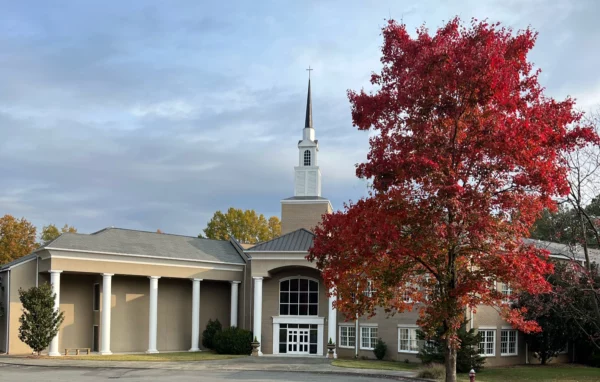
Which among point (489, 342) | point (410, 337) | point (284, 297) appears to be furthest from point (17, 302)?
point (489, 342)

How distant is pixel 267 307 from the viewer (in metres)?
46.0

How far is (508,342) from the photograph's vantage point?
41.1m

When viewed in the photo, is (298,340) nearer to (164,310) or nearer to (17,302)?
(164,310)

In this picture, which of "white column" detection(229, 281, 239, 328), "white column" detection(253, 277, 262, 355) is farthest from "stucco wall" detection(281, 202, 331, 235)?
"white column" detection(253, 277, 262, 355)

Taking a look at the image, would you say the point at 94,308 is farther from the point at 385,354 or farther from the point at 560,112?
the point at 560,112

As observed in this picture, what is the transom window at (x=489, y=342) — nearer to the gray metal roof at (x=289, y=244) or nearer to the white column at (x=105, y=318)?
the gray metal roof at (x=289, y=244)

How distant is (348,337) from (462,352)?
11.6 meters

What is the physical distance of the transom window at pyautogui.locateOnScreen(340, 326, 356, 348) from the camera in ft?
143

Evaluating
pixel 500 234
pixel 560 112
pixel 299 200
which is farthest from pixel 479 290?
pixel 299 200

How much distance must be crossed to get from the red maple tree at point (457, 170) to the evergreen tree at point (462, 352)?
1628 cm

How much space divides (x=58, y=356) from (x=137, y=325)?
26.0ft

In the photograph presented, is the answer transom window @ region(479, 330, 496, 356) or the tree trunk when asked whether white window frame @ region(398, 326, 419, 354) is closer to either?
transom window @ region(479, 330, 496, 356)

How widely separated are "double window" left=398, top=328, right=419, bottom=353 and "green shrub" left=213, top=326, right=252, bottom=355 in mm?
11117

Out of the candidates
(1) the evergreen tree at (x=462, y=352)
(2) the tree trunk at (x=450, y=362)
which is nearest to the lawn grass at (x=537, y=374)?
(1) the evergreen tree at (x=462, y=352)
